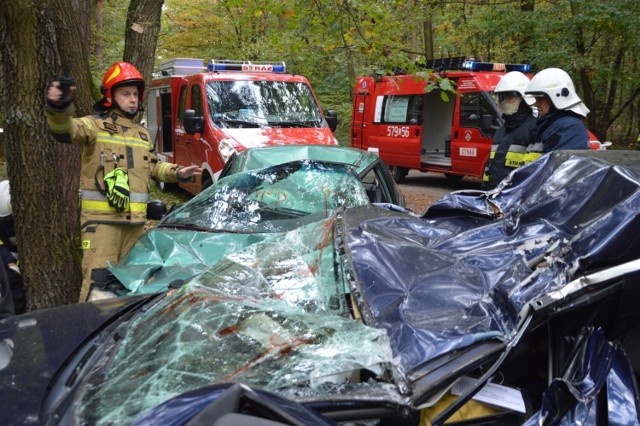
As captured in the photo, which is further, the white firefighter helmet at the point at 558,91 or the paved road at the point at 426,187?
the paved road at the point at 426,187

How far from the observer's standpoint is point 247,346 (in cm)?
190

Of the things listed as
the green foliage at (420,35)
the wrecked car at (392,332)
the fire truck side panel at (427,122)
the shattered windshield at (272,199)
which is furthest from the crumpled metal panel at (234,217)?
the fire truck side panel at (427,122)

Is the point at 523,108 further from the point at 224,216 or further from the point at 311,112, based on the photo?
the point at 311,112

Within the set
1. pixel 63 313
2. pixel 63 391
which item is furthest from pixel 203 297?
pixel 63 313

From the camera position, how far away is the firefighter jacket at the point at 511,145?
4824mm

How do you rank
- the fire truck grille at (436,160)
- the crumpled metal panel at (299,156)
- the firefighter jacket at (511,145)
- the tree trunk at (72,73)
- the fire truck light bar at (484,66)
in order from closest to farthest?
the tree trunk at (72,73), the firefighter jacket at (511,145), the crumpled metal panel at (299,156), the fire truck light bar at (484,66), the fire truck grille at (436,160)

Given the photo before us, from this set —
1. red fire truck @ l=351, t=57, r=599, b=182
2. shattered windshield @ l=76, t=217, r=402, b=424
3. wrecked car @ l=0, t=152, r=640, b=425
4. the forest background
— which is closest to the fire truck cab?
red fire truck @ l=351, t=57, r=599, b=182

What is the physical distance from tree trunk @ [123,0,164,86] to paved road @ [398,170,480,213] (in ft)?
19.5

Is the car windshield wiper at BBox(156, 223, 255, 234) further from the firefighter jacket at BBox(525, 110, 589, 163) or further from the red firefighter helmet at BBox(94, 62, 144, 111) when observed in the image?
the firefighter jacket at BBox(525, 110, 589, 163)

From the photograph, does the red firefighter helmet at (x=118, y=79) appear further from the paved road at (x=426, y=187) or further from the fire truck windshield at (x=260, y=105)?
the paved road at (x=426, y=187)

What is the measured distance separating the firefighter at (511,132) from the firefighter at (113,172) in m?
2.51

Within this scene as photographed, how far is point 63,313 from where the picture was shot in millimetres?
2557

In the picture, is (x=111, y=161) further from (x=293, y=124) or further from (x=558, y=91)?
(x=293, y=124)

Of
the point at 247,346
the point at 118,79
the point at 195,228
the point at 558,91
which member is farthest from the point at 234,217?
the point at 558,91
